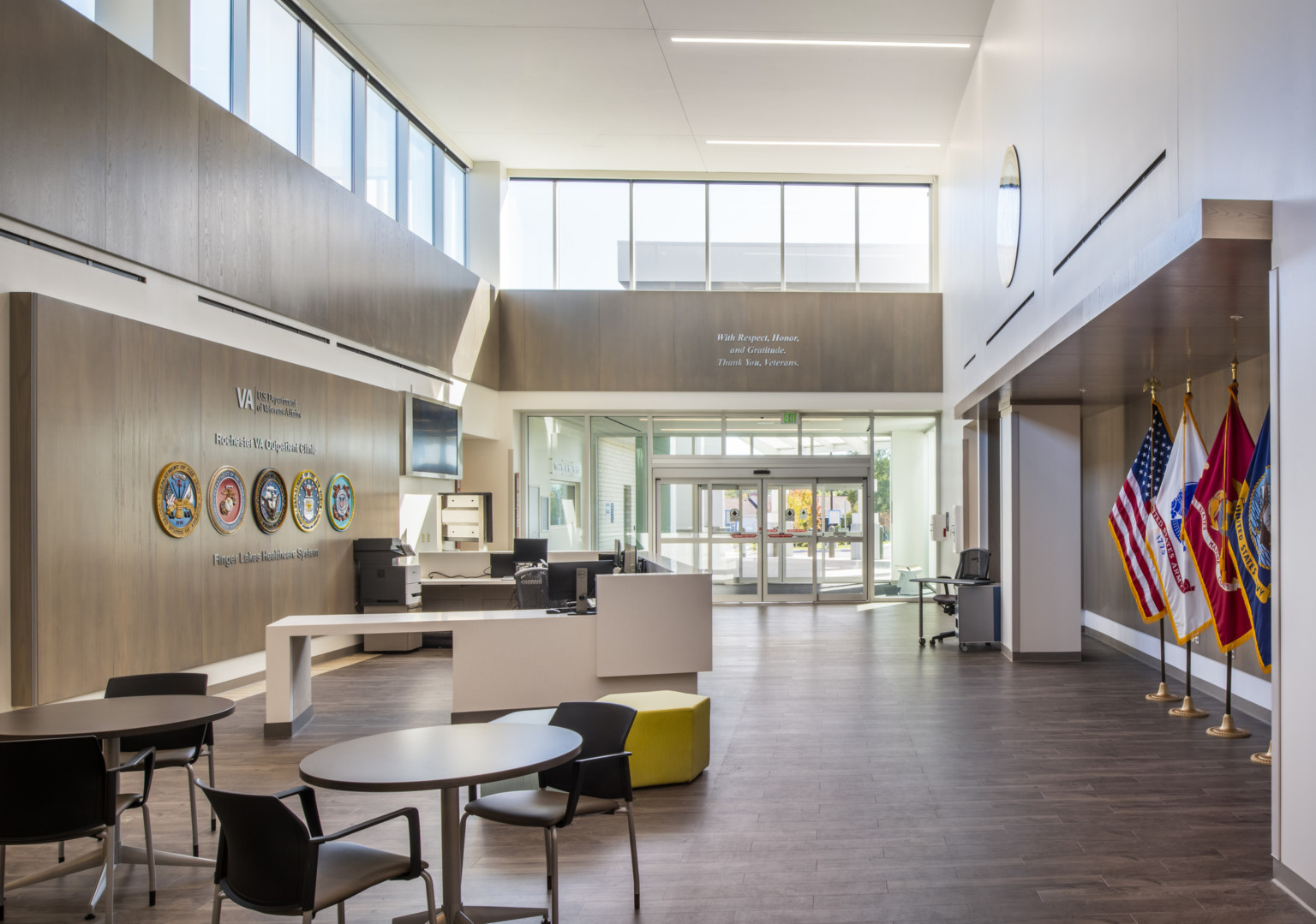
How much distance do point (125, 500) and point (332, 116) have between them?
232 inches

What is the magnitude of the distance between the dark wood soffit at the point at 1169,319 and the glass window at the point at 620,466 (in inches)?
291

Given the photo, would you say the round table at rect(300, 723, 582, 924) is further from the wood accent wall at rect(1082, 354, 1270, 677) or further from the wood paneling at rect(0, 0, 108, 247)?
the wood accent wall at rect(1082, 354, 1270, 677)

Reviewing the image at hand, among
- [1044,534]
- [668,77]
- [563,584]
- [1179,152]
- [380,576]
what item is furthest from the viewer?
[668,77]

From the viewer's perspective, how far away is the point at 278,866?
9.74ft

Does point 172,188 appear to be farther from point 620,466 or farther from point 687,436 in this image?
point 687,436

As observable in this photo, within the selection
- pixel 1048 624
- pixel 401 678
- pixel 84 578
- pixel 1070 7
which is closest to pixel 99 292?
pixel 84 578

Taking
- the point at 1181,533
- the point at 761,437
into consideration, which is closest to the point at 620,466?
the point at 761,437

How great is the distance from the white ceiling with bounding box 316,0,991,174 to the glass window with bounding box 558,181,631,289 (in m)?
0.49

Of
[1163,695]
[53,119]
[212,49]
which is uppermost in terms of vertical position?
[212,49]

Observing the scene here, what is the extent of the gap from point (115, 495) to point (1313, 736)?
7319 mm

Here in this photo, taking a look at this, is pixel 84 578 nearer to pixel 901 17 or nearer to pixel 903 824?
pixel 903 824

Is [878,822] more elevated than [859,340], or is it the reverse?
[859,340]

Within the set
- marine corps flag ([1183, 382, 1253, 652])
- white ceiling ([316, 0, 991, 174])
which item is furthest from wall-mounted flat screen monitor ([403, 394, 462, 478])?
marine corps flag ([1183, 382, 1253, 652])

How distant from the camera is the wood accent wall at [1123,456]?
307 inches
